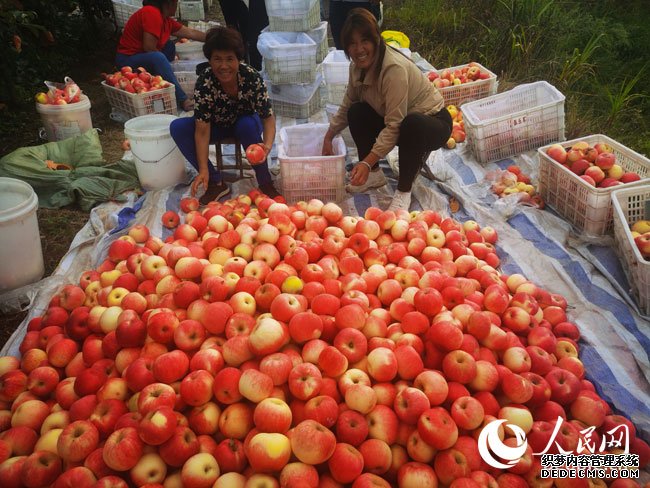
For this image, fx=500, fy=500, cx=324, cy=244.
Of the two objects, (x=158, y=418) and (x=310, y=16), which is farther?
(x=310, y=16)

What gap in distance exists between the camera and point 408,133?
351 cm

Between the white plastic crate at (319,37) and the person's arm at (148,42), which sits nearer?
the person's arm at (148,42)

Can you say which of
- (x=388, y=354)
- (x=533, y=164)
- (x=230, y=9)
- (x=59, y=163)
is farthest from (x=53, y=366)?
(x=230, y=9)

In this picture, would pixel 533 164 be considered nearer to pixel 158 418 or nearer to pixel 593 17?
pixel 158 418

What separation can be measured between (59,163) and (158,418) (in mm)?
3576

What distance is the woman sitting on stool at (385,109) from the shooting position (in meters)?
3.25

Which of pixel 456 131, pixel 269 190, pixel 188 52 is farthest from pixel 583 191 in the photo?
pixel 188 52

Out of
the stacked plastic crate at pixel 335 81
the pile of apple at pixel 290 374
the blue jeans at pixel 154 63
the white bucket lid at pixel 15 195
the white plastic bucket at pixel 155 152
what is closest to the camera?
the pile of apple at pixel 290 374

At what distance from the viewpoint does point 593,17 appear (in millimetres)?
7859

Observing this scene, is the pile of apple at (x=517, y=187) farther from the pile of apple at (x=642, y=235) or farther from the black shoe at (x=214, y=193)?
the black shoe at (x=214, y=193)

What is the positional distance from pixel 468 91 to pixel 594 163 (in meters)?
1.92

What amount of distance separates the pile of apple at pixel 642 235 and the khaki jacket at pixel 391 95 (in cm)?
155

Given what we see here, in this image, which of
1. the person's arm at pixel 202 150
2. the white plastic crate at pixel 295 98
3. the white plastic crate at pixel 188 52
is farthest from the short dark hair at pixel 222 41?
the white plastic crate at pixel 188 52

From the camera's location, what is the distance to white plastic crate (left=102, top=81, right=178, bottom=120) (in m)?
5.32
